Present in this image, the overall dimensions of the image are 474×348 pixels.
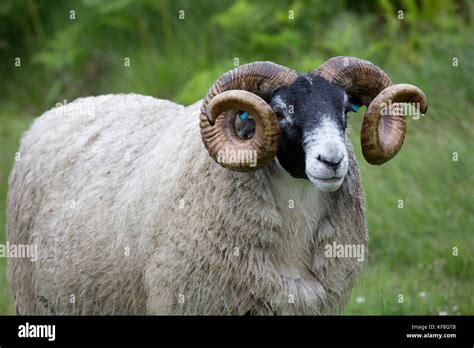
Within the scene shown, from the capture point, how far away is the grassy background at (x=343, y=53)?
388 inches

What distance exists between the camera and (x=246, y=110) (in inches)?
231

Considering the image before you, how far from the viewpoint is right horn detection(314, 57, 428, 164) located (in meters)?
6.04

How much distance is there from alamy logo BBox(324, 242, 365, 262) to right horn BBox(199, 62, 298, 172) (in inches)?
33.4

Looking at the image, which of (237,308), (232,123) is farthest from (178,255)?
(232,123)

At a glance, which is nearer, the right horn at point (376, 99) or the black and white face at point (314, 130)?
the black and white face at point (314, 130)

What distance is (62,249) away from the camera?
290 inches
